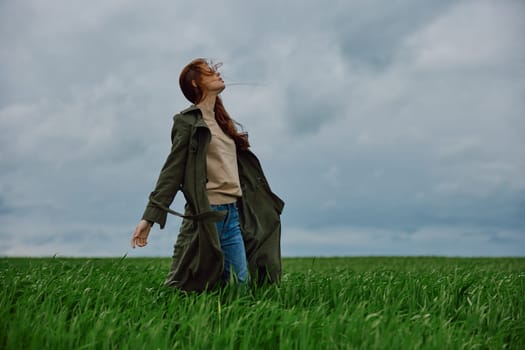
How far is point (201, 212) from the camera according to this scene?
16.8 ft

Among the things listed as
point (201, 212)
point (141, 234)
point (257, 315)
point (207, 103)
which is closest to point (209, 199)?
point (201, 212)

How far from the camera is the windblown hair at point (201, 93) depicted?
5.49 m

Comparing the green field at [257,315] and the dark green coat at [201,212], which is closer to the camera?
the green field at [257,315]

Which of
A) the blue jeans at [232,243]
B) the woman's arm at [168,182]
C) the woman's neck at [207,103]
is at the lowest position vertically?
the blue jeans at [232,243]

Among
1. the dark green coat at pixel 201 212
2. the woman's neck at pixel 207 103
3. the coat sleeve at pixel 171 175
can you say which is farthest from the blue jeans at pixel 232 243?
the woman's neck at pixel 207 103

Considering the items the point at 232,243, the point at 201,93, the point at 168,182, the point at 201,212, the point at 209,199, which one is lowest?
the point at 232,243

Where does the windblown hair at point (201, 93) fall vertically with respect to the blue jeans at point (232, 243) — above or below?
above

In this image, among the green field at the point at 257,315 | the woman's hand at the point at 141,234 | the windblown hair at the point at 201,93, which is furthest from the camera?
the windblown hair at the point at 201,93

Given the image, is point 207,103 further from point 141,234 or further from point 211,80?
point 141,234

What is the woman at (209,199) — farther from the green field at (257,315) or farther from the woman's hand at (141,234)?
the green field at (257,315)

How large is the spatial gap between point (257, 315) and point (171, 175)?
1549 mm

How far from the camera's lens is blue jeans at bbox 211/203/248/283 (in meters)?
5.29

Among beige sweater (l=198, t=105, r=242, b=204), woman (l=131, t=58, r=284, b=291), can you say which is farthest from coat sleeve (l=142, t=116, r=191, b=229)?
beige sweater (l=198, t=105, r=242, b=204)

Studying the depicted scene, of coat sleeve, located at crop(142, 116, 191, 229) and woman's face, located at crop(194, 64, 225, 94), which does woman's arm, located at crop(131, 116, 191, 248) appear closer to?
coat sleeve, located at crop(142, 116, 191, 229)
